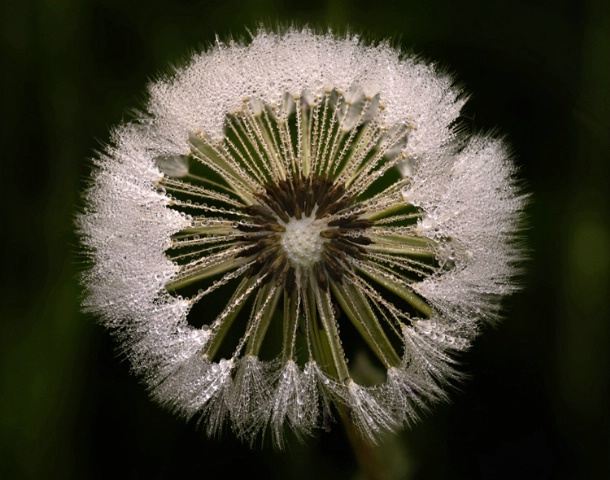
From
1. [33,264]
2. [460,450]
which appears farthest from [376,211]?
[33,264]

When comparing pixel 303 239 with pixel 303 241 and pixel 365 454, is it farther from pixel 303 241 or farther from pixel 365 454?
pixel 365 454

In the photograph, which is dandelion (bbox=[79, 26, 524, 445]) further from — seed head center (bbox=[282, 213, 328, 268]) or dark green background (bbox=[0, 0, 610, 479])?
dark green background (bbox=[0, 0, 610, 479])

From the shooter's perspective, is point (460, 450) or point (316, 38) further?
point (460, 450)

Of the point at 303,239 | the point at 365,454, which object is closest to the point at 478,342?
the point at 365,454

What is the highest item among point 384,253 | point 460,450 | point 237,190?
point 237,190

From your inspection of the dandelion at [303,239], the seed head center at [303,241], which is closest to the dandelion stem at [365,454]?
the dandelion at [303,239]

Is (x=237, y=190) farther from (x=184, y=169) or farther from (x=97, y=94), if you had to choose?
(x=97, y=94)

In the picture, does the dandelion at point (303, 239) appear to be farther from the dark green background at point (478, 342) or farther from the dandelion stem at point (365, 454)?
the dark green background at point (478, 342)
